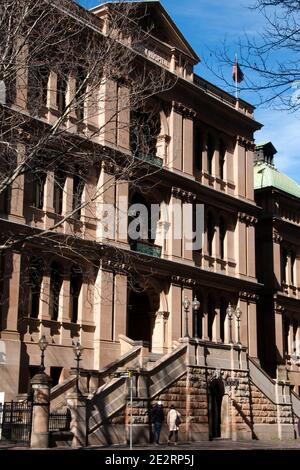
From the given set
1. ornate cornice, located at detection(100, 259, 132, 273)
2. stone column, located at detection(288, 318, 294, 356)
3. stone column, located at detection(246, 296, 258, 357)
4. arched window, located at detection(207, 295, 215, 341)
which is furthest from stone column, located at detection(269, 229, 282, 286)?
ornate cornice, located at detection(100, 259, 132, 273)

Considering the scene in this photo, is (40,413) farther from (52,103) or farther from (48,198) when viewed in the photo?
(52,103)

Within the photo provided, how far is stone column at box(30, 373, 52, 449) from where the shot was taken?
80.0ft

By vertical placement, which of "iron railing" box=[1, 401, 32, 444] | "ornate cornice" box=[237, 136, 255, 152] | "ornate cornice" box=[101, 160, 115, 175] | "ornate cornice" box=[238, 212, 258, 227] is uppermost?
"ornate cornice" box=[237, 136, 255, 152]

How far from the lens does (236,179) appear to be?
46.6 m

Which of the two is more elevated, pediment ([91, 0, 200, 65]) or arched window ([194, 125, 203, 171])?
pediment ([91, 0, 200, 65])

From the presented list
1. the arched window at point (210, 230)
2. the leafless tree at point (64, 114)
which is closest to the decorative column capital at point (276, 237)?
the arched window at point (210, 230)

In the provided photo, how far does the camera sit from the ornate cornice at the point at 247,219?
1813 inches

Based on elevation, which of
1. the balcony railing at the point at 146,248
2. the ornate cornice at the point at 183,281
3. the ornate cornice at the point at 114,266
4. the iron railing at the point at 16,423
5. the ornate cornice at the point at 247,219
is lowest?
the iron railing at the point at 16,423

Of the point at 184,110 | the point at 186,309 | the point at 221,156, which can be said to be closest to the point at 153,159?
the point at 184,110

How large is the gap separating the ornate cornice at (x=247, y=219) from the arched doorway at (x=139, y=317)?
9.40 meters

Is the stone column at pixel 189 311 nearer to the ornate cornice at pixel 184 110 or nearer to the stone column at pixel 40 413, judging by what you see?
the ornate cornice at pixel 184 110

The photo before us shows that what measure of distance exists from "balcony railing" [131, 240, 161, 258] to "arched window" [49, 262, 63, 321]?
5.25 meters

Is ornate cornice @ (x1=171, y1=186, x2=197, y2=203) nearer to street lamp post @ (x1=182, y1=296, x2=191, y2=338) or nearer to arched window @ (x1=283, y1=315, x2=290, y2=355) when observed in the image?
street lamp post @ (x1=182, y1=296, x2=191, y2=338)
